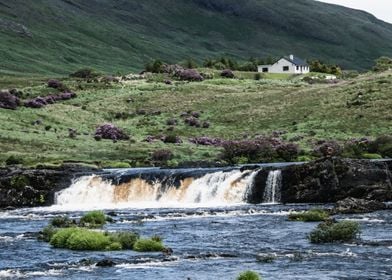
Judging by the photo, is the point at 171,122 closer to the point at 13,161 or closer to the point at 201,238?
the point at 13,161

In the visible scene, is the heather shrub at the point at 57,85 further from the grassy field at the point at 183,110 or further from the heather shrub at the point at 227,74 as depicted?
the heather shrub at the point at 227,74

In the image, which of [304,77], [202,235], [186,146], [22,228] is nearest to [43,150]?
[186,146]

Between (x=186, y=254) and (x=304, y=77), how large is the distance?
152m

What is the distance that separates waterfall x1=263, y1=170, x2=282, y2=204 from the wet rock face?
474 millimetres

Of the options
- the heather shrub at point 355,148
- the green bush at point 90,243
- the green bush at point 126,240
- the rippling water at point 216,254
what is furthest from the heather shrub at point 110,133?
the green bush at point 126,240

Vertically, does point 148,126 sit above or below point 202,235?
above

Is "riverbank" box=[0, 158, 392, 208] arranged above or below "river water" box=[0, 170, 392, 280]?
above

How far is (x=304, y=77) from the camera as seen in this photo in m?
190

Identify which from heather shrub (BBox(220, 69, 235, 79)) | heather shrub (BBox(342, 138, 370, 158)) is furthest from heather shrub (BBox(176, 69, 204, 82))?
heather shrub (BBox(342, 138, 370, 158))

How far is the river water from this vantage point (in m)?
36.8

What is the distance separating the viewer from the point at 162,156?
337ft

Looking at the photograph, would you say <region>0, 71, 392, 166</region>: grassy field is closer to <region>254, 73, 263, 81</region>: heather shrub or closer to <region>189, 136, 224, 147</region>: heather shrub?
<region>189, 136, 224, 147</region>: heather shrub

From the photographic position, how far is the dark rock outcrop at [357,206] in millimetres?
58625

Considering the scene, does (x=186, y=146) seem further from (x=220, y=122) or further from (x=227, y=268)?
(x=227, y=268)
